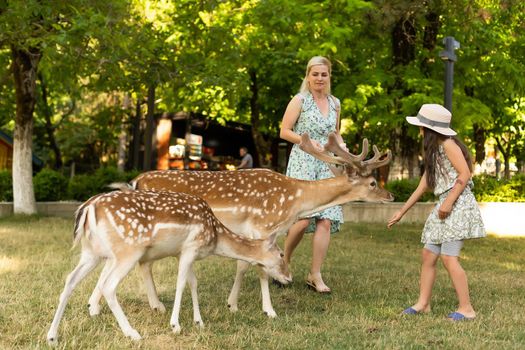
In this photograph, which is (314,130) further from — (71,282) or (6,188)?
(6,188)

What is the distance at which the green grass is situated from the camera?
444cm

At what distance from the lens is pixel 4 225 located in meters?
12.4

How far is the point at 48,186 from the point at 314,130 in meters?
10.8

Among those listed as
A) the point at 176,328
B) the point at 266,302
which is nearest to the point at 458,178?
the point at 266,302

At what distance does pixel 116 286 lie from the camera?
449 centimetres

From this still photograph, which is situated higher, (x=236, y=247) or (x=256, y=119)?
(x=256, y=119)

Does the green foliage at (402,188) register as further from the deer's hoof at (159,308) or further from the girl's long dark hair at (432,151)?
the deer's hoof at (159,308)

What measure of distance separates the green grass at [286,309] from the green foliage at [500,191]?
672 cm

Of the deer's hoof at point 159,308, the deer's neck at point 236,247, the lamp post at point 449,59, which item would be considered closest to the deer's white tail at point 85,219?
the deer's neck at point 236,247

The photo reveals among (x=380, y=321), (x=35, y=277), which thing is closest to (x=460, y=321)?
(x=380, y=321)

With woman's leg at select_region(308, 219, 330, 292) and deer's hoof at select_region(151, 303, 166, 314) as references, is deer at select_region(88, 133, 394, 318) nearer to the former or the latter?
deer's hoof at select_region(151, 303, 166, 314)

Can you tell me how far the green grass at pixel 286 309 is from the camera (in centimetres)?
444

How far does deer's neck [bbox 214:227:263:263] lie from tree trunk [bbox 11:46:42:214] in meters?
10.4

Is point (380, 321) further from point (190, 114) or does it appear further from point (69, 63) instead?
point (190, 114)
